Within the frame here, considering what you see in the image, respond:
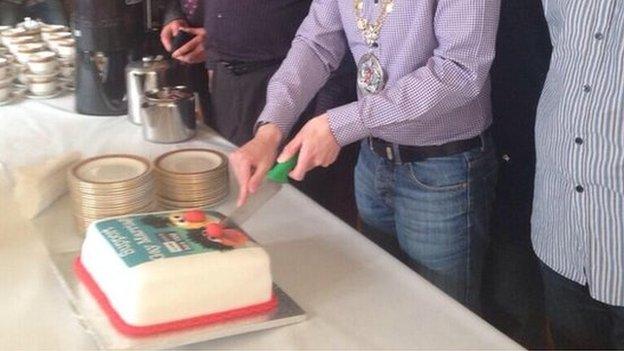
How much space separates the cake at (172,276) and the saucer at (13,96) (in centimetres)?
84

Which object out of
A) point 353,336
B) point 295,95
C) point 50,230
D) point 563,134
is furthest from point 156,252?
point 563,134

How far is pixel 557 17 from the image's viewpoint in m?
1.20

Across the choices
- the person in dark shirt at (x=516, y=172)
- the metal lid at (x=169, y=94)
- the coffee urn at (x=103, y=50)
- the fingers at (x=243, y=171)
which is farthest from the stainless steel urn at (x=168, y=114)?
the person in dark shirt at (x=516, y=172)

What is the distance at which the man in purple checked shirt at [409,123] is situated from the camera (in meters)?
1.17

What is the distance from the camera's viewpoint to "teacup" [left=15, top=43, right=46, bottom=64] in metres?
1.82

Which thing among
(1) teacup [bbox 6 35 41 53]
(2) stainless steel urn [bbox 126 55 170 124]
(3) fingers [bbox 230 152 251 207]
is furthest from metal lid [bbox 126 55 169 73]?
(3) fingers [bbox 230 152 251 207]

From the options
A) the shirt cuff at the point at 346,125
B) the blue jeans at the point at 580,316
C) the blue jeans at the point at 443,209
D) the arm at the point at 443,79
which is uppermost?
the arm at the point at 443,79

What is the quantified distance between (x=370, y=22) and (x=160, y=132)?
467 mm

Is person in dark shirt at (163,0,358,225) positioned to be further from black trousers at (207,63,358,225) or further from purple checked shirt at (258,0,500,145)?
purple checked shirt at (258,0,500,145)

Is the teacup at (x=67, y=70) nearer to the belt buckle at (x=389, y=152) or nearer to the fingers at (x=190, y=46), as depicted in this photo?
the fingers at (x=190, y=46)

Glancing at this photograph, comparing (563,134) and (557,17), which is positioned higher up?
(557,17)

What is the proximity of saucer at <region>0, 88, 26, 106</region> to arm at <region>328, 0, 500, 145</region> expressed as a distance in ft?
2.88

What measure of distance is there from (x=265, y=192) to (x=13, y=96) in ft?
2.65

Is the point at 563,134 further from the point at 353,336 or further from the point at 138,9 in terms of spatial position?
the point at 138,9
